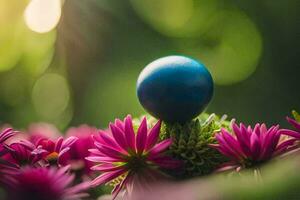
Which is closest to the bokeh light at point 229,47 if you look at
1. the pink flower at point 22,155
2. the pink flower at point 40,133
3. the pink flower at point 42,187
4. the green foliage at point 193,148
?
the pink flower at point 40,133

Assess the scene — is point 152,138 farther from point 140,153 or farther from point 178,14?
point 178,14

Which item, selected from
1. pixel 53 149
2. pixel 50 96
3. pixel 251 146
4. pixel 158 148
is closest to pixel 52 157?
pixel 53 149

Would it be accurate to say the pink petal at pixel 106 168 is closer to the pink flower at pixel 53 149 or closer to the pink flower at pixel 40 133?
the pink flower at pixel 53 149

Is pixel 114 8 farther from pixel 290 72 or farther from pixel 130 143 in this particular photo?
pixel 130 143

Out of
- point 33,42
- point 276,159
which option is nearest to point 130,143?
point 276,159

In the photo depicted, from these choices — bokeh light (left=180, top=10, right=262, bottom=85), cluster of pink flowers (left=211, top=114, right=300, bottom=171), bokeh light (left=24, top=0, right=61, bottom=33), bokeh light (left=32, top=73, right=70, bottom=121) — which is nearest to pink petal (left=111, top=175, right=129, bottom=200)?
cluster of pink flowers (left=211, top=114, right=300, bottom=171)
